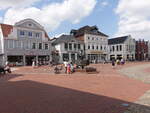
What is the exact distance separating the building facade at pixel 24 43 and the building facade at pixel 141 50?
41.5 m

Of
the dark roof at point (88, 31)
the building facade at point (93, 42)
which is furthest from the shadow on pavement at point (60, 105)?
the dark roof at point (88, 31)

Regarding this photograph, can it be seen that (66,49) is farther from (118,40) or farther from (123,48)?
(118,40)

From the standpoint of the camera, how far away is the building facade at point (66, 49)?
4403 centimetres

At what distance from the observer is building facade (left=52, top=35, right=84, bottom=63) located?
144ft

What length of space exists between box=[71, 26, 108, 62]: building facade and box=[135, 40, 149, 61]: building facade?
60.6ft

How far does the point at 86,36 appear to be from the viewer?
1989 inches

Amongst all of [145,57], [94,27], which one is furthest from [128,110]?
[145,57]

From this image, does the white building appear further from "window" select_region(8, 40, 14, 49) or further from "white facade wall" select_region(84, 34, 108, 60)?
"window" select_region(8, 40, 14, 49)

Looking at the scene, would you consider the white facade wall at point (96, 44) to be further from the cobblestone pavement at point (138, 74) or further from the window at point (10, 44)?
the cobblestone pavement at point (138, 74)

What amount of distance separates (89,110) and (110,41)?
62195 millimetres

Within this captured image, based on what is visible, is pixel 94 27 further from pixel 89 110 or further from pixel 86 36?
pixel 89 110

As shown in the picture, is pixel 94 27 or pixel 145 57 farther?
pixel 145 57

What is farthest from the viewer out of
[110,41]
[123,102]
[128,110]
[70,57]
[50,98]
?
[110,41]

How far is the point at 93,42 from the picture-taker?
52.3m
